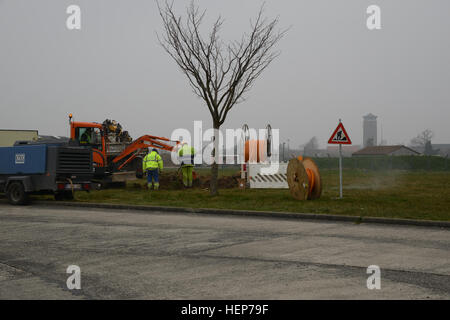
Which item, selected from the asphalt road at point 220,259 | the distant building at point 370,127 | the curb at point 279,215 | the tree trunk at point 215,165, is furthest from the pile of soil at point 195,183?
the distant building at point 370,127

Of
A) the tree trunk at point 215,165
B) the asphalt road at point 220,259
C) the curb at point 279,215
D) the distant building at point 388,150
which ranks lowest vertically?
the asphalt road at point 220,259

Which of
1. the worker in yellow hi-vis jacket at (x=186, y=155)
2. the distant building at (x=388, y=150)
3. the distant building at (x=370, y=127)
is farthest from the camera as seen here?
the distant building at (x=370, y=127)

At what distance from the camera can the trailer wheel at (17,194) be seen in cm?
1786

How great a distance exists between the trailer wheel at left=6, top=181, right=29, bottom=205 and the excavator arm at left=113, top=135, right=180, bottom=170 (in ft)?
22.1

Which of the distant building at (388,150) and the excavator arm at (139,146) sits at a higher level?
the distant building at (388,150)

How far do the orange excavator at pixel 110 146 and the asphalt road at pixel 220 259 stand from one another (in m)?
10.9

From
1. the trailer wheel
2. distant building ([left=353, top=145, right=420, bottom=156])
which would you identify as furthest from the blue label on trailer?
distant building ([left=353, top=145, right=420, bottom=156])

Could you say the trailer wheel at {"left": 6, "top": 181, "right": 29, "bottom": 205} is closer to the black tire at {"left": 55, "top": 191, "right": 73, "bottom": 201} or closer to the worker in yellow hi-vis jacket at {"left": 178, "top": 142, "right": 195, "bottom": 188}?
the black tire at {"left": 55, "top": 191, "right": 73, "bottom": 201}

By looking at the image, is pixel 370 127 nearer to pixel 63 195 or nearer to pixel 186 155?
pixel 186 155

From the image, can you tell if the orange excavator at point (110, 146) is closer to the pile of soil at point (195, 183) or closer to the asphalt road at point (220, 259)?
the pile of soil at point (195, 183)

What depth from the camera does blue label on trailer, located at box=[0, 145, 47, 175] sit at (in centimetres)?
1802

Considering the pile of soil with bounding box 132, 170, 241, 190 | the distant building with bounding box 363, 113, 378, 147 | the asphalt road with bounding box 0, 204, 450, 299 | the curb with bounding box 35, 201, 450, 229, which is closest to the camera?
the asphalt road with bounding box 0, 204, 450, 299

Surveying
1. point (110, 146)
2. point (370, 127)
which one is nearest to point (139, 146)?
point (110, 146)
